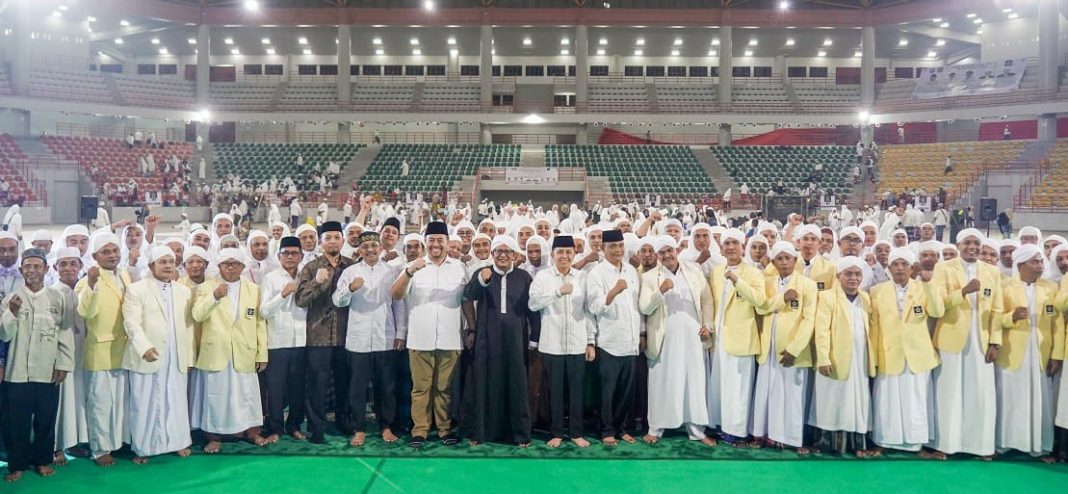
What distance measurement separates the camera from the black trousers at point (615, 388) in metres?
5.48

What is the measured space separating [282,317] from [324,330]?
1.14 ft

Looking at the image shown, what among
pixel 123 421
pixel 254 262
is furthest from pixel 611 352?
pixel 123 421

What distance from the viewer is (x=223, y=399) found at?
5.22 m

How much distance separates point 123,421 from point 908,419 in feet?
19.7

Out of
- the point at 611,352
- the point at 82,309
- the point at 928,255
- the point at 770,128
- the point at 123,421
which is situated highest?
the point at 770,128

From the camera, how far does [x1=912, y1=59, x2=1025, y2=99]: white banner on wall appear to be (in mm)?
31109

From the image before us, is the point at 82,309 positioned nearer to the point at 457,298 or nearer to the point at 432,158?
the point at 457,298

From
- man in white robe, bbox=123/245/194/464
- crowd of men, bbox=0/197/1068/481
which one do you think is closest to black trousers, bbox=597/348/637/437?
crowd of men, bbox=0/197/1068/481

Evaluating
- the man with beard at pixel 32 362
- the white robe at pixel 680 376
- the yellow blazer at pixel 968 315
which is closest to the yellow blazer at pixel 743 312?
the white robe at pixel 680 376

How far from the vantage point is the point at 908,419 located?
5.12 meters

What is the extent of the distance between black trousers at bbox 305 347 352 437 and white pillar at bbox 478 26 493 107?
30.1 meters

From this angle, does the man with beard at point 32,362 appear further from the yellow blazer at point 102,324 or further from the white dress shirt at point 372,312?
the white dress shirt at point 372,312

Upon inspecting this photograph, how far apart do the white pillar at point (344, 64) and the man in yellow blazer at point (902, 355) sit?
33096 mm

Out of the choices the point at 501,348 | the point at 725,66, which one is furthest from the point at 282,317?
the point at 725,66
